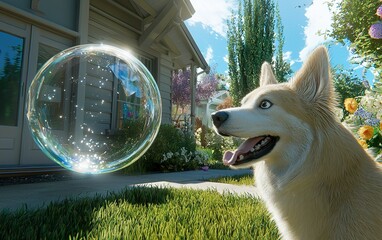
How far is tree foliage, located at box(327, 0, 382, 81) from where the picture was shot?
21.4 feet

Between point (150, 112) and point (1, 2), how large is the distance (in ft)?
13.0

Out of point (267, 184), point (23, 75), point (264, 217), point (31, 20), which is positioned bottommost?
point (264, 217)

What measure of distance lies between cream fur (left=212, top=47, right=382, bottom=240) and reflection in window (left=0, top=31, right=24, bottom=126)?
5364 millimetres

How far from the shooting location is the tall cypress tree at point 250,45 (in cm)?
2492

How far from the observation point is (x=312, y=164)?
1.72 m

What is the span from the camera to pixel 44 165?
6289 mm

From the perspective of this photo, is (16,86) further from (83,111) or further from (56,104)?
(83,111)

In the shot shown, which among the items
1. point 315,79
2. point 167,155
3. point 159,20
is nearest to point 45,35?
point 159,20

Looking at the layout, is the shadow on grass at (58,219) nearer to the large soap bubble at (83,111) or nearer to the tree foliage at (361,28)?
the large soap bubble at (83,111)

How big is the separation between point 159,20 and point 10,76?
4.79 metres

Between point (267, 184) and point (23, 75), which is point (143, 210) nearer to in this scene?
point (267, 184)

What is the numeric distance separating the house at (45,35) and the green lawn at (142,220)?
3.05 meters

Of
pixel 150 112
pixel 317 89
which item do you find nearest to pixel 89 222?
pixel 150 112

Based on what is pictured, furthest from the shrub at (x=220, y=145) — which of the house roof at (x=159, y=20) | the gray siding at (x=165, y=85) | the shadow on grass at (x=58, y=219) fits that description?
the shadow on grass at (x=58, y=219)
